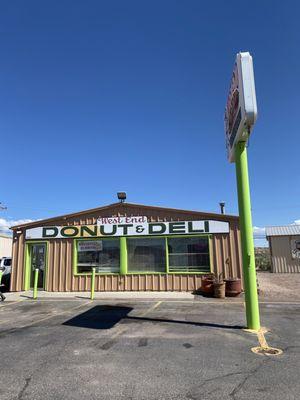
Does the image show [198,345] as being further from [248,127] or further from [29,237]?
[29,237]

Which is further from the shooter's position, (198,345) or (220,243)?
(220,243)

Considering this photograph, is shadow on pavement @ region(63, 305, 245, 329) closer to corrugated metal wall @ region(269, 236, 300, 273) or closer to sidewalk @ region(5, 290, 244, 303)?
sidewalk @ region(5, 290, 244, 303)

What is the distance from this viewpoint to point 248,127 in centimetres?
833

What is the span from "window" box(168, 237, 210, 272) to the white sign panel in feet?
25.6

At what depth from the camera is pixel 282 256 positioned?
2752cm

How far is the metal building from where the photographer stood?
2695 cm

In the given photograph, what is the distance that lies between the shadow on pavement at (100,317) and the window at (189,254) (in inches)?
201

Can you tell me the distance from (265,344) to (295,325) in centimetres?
219

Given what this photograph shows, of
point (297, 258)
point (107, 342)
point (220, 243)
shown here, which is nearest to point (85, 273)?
point (220, 243)

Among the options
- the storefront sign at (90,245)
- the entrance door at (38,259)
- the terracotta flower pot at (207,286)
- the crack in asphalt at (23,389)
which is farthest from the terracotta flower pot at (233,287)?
the crack in asphalt at (23,389)

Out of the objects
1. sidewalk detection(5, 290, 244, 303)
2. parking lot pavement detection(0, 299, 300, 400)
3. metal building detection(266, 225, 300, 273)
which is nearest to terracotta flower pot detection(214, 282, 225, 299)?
sidewalk detection(5, 290, 244, 303)

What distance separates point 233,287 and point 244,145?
24.2ft

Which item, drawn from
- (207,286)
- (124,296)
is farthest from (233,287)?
(124,296)

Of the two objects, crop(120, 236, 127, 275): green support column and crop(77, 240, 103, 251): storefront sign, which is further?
crop(77, 240, 103, 251): storefront sign
